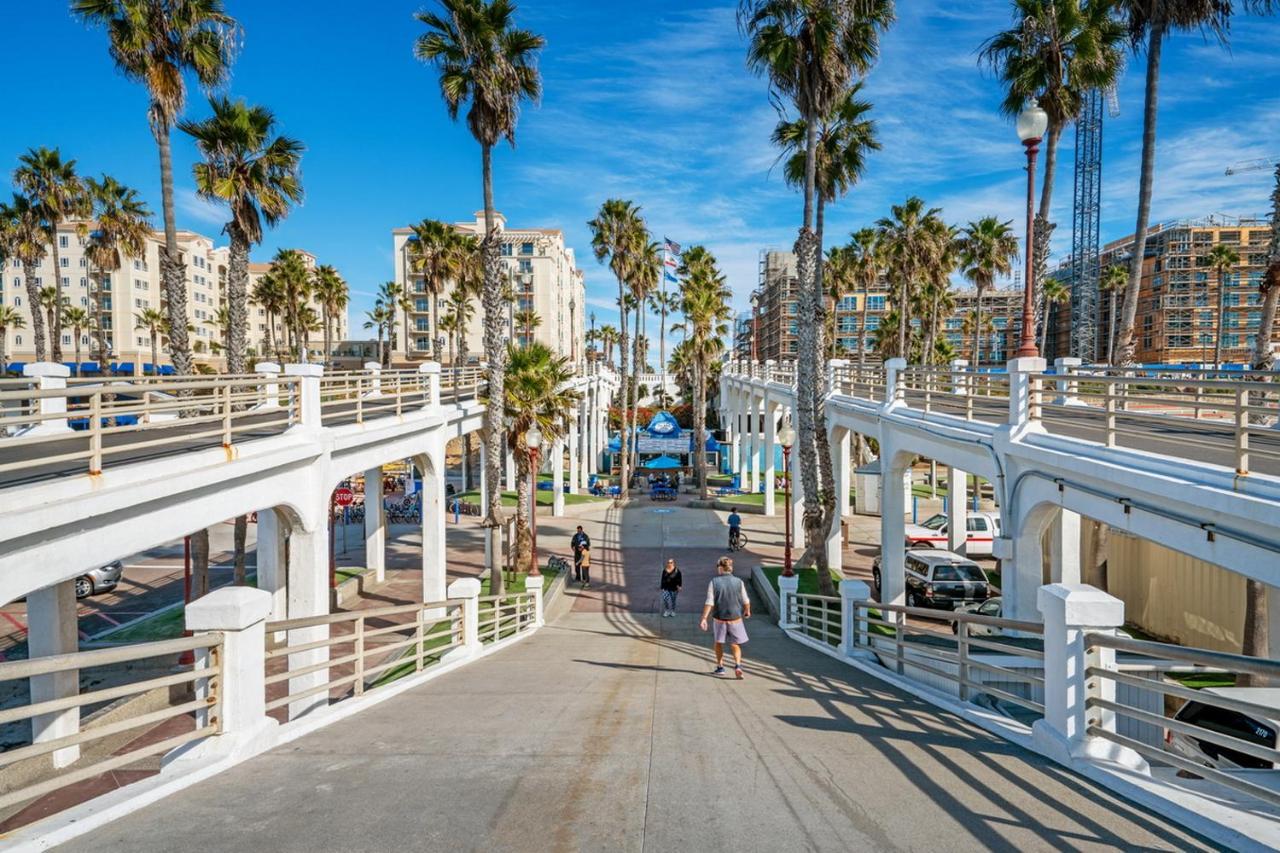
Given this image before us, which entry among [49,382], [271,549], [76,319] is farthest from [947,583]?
[76,319]

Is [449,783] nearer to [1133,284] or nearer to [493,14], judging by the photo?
[1133,284]

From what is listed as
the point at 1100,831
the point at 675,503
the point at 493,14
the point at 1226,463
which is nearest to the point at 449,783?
the point at 1100,831

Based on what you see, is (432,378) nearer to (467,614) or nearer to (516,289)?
(467,614)

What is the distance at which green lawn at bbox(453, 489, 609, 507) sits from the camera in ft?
115

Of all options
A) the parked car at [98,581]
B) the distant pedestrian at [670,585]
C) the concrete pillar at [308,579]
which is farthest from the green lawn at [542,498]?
the concrete pillar at [308,579]

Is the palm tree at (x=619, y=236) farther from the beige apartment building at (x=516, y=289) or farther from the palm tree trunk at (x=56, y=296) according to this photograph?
the beige apartment building at (x=516, y=289)

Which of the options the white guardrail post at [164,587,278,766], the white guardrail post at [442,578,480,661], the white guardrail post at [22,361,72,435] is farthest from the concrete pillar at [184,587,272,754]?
the white guardrail post at [22,361,72,435]

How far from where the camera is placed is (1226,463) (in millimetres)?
8352

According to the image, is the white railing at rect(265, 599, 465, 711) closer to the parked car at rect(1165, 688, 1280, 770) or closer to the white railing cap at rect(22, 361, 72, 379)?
the white railing cap at rect(22, 361, 72, 379)

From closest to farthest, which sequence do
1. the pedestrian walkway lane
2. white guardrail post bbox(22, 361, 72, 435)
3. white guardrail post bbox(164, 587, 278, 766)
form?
the pedestrian walkway lane < white guardrail post bbox(164, 587, 278, 766) < white guardrail post bbox(22, 361, 72, 435)

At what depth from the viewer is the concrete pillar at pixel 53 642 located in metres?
9.04

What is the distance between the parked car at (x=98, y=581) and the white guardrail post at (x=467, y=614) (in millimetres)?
15163

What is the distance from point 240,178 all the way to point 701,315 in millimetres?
27120

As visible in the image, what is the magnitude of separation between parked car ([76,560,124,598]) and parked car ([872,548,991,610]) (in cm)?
2184
